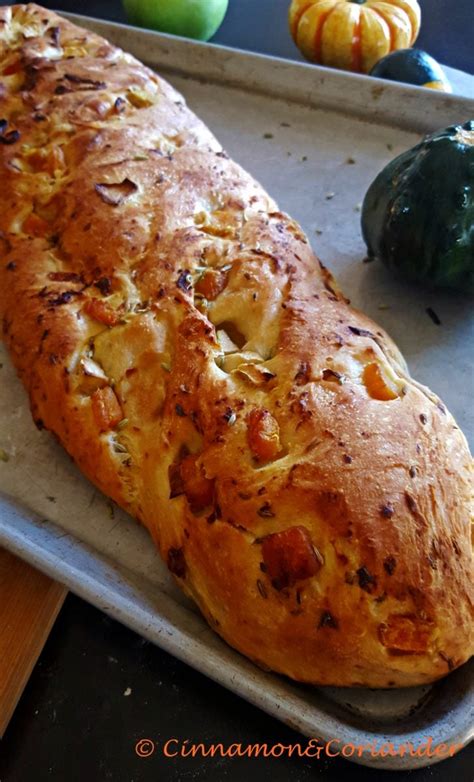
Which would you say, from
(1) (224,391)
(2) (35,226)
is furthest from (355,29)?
(1) (224,391)

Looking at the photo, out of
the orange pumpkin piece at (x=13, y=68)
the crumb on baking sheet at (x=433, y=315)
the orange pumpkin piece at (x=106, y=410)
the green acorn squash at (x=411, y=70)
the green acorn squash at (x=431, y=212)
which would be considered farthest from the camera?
the green acorn squash at (x=411, y=70)

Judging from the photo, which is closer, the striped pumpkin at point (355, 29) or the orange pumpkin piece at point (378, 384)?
the orange pumpkin piece at point (378, 384)

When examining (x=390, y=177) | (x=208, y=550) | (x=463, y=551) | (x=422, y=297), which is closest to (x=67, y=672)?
(x=208, y=550)

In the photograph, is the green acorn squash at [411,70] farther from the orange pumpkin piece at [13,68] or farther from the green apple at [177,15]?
the orange pumpkin piece at [13,68]

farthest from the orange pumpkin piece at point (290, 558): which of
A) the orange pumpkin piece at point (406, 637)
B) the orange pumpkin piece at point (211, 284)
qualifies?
the orange pumpkin piece at point (211, 284)

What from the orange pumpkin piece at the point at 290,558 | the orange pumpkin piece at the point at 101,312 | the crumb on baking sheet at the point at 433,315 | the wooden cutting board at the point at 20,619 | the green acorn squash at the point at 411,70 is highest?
the green acorn squash at the point at 411,70
